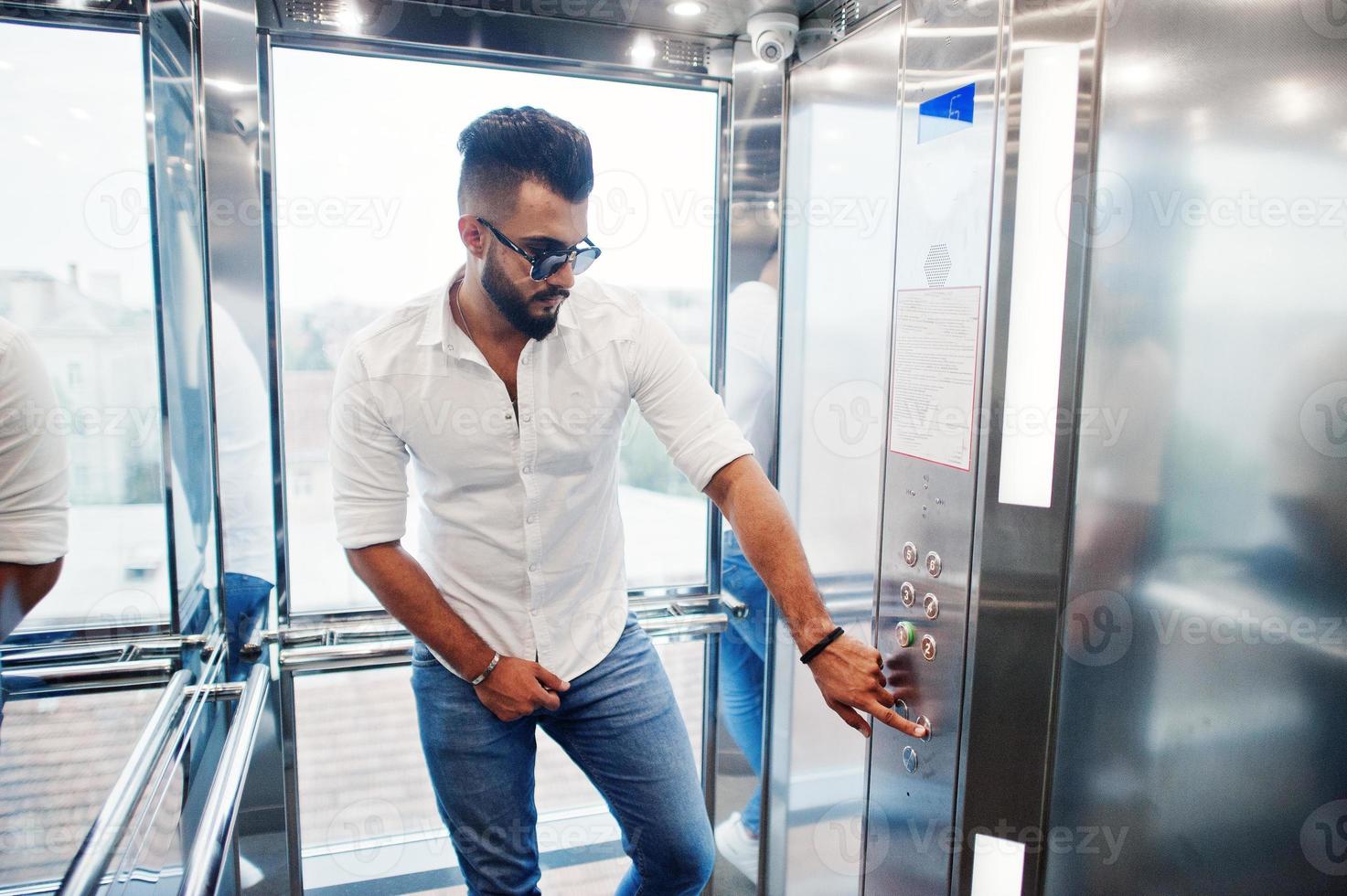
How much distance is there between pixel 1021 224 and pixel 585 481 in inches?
40.3

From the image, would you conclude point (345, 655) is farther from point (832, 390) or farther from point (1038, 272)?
point (1038, 272)

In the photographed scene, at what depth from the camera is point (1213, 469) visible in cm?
149

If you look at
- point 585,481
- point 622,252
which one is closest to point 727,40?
point 622,252

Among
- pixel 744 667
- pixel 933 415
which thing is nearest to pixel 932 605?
pixel 933 415

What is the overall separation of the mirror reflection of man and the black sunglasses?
2.88 ft

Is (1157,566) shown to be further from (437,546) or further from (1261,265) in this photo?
(437,546)

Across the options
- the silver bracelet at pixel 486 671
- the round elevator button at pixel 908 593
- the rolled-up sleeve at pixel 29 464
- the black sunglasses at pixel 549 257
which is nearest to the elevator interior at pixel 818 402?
the round elevator button at pixel 908 593

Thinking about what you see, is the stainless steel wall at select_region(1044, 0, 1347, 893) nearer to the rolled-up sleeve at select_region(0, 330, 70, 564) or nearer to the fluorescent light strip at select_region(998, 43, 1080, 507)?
the fluorescent light strip at select_region(998, 43, 1080, 507)

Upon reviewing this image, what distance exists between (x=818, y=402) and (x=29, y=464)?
1.67 metres

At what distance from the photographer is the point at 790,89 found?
2.40 meters

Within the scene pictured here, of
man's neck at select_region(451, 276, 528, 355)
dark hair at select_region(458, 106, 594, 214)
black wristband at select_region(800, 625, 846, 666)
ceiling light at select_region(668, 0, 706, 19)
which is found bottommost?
black wristband at select_region(800, 625, 846, 666)

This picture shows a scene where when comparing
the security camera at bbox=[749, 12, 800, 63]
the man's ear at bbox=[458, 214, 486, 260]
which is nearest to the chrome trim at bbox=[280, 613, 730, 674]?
the man's ear at bbox=[458, 214, 486, 260]

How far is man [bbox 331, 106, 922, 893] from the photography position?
72.3 inches

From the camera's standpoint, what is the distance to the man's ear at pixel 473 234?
186 centimetres
